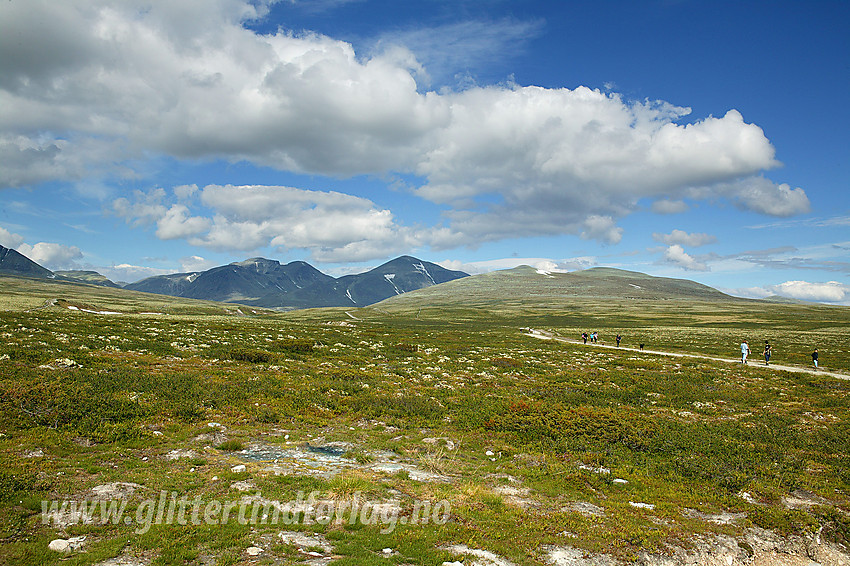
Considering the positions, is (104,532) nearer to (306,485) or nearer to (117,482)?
(117,482)

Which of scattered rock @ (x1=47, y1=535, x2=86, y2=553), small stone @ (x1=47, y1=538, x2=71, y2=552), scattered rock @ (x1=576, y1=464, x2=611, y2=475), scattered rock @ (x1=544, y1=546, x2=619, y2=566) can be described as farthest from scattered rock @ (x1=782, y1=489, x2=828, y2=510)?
small stone @ (x1=47, y1=538, x2=71, y2=552)

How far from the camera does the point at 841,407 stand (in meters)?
29.0

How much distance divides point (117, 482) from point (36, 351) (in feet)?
69.7

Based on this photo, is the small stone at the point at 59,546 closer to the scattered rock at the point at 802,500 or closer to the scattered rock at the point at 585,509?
the scattered rock at the point at 585,509

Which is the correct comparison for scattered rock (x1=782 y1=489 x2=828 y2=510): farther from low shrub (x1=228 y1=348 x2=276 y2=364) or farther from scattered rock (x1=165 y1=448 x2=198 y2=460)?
low shrub (x1=228 y1=348 x2=276 y2=364)

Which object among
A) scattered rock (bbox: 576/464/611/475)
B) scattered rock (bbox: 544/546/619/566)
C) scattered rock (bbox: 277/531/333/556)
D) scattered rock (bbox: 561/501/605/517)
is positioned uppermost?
scattered rock (bbox: 277/531/333/556)

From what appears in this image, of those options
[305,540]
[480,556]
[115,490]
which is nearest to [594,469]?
[480,556]

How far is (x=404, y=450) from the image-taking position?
1884 centimetres

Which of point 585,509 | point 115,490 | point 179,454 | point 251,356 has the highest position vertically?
point 251,356

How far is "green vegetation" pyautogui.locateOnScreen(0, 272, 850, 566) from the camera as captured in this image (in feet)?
35.9

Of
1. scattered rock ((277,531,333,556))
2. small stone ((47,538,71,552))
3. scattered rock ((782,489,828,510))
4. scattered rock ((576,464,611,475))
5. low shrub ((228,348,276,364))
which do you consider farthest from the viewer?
low shrub ((228,348,276,364))

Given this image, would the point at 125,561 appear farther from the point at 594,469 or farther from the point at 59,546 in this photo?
the point at 594,469

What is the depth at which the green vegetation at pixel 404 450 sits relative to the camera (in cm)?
1095

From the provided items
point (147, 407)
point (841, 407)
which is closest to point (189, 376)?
point (147, 407)
